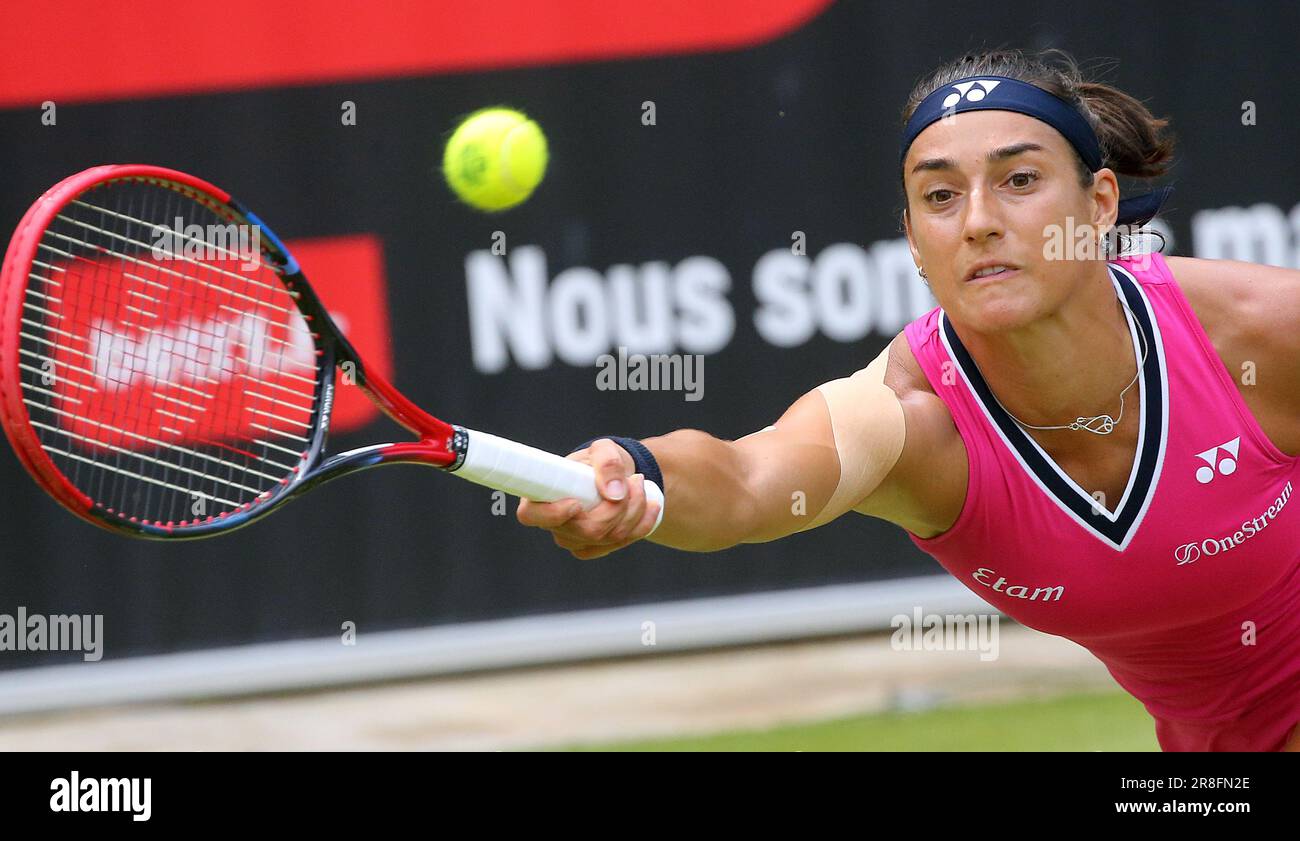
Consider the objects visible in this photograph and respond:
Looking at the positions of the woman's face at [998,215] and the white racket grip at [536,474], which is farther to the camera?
the woman's face at [998,215]

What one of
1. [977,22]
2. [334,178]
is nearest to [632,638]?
[334,178]

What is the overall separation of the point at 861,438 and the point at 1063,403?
469 millimetres

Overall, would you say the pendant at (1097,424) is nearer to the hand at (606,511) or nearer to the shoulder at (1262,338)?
the shoulder at (1262,338)

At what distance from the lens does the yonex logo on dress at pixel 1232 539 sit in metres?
2.89

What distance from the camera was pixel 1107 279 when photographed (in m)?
2.94

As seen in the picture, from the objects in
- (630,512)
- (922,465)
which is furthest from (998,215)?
(630,512)

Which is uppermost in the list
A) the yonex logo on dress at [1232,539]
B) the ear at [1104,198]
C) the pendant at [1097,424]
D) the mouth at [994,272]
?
the ear at [1104,198]

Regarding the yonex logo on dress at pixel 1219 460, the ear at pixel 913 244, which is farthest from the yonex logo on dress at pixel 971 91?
the yonex logo on dress at pixel 1219 460

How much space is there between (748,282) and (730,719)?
1535 millimetres

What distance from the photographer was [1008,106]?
110 inches

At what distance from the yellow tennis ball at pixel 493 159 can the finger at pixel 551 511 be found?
10.2 ft

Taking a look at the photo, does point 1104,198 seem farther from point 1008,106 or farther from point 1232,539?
point 1232,539

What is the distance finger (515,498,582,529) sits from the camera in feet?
7.61

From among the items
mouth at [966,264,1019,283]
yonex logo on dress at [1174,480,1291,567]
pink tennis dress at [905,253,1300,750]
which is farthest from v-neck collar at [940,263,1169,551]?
mouth at [966,264,1019,283]
